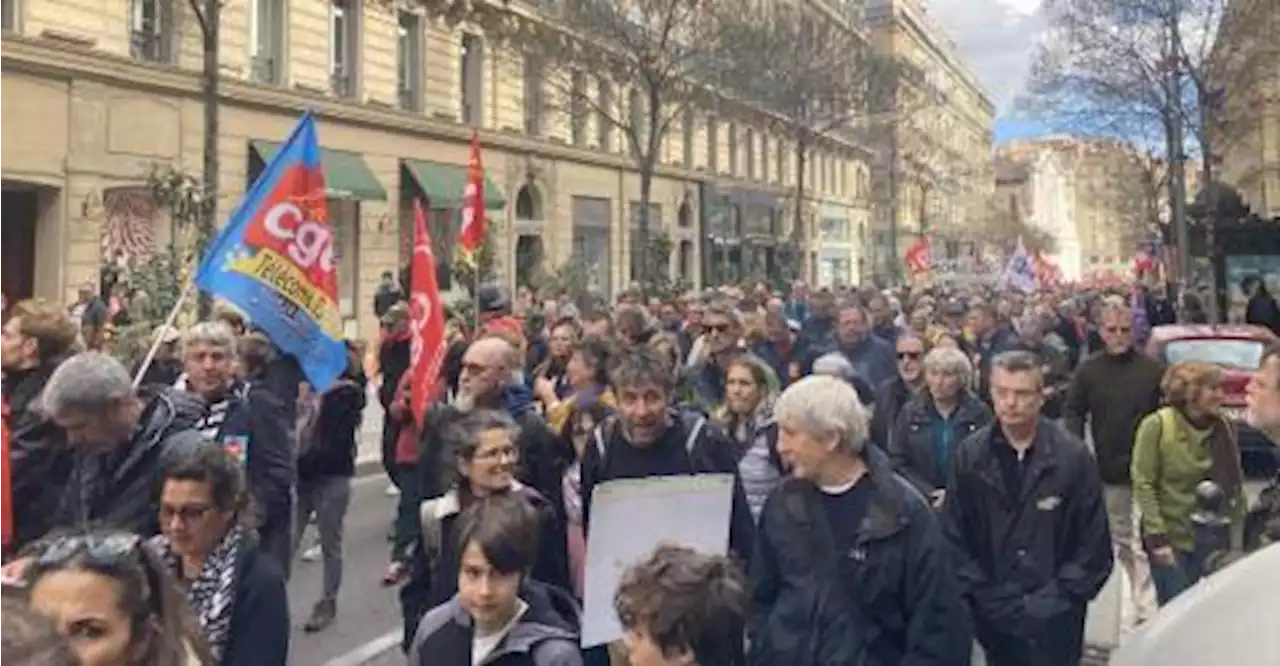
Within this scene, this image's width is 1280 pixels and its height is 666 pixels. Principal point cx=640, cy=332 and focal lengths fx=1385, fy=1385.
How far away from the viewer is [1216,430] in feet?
20.3

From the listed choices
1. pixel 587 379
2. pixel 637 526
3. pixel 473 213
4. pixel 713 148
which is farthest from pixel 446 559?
pixel 713 148

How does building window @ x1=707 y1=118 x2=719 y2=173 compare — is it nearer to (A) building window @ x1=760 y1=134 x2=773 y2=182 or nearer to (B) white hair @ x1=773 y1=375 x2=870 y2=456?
(A) building window @ x1=760 y1=134 x2=773 y2=182

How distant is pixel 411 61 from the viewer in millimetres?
30625

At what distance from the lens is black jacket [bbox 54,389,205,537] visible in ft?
13.4

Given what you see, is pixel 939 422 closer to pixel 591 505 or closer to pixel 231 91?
pixel 591 505

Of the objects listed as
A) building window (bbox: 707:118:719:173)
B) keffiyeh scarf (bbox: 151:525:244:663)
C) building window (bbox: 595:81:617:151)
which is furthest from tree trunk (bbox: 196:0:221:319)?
building window (bbox: 707:118:719:173)

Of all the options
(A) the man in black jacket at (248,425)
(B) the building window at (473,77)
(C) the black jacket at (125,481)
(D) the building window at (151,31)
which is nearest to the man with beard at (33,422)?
(C) the black jacket at (125,481)

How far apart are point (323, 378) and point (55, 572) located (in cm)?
409

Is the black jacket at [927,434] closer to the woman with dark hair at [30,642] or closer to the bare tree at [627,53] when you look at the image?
the woman with dark hair at [30,642]

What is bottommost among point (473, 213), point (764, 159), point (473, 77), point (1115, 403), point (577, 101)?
point (1115, 403)

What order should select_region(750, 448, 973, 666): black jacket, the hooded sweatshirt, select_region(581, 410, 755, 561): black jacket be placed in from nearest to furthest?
the hooded sweatshirt < select_region(750, 448, 973, 666): black jacket < select_region(581, 410, 755, 561): black jacket

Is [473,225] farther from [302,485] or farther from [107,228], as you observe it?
[107,228]

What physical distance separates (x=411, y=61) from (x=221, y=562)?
93.1 feet

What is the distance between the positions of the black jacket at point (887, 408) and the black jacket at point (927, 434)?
1.92 feet
